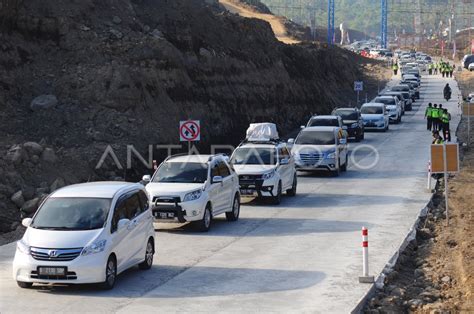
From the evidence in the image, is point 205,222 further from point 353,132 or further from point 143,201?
point 353,132

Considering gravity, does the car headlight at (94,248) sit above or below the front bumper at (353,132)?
above

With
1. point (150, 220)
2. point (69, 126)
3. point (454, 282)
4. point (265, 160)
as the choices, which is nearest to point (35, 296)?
point (150, 220)

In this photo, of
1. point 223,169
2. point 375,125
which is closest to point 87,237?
point 223,169

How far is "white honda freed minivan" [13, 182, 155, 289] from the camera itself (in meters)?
16.2

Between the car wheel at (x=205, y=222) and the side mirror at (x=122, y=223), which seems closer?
the side mirror at (x=122, y=223)

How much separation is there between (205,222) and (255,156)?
6577 millimetres

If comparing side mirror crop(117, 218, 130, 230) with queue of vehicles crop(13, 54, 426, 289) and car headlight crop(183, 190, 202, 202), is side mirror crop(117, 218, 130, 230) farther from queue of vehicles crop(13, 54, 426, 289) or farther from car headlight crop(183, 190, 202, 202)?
car headlight crop(183, 190, 202, 202)

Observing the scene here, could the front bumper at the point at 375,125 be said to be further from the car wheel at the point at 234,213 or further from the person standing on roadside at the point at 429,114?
the car wheel at the point at 234,213

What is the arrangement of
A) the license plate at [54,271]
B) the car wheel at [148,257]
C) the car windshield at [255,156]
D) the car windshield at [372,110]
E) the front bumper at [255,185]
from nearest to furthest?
the license plate at [54,271]
the car wheel at [148,257]
the front bumper at [255,185]
the car windshield at [255,156]
the car windshield at [372,110]

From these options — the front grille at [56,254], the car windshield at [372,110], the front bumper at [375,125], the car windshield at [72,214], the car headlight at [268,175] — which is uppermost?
the car windshield at [72,214]

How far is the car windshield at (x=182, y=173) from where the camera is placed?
24.1m

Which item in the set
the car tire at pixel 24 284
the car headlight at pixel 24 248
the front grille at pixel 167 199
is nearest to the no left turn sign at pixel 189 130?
the front grille at pixel 167 199

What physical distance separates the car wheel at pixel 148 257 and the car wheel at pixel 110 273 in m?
1.73

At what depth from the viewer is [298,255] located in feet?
68.2
